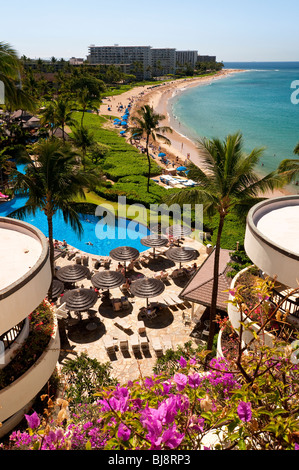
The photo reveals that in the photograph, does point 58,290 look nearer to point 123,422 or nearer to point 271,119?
point 123,422

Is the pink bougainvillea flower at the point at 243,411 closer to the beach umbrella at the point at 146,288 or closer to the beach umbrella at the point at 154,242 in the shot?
the beach umbrella at the point at 146,288

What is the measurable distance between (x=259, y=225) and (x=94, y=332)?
10.7m

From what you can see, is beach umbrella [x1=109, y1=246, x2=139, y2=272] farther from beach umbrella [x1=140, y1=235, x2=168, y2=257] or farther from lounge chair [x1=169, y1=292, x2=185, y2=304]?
lounge chair [x1=169, y1=292, x2=185, y2=304]

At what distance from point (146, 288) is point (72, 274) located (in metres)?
4.87

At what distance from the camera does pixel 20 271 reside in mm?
9711

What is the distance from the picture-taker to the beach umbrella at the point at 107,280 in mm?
18891

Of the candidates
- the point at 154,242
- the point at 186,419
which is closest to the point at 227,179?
the point at 186,419

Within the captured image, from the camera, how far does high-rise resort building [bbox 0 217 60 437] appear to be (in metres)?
8.48

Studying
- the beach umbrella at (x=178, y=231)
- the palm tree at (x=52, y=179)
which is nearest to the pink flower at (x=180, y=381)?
the palm tree at (x=52, y=179)

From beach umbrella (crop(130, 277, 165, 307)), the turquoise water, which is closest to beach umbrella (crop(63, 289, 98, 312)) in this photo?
beach umbrella (crop(130, 277, 165, 307))

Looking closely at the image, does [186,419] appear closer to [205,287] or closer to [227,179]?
[227,179]

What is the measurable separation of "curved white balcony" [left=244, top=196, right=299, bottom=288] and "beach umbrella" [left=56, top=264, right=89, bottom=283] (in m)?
11.8
